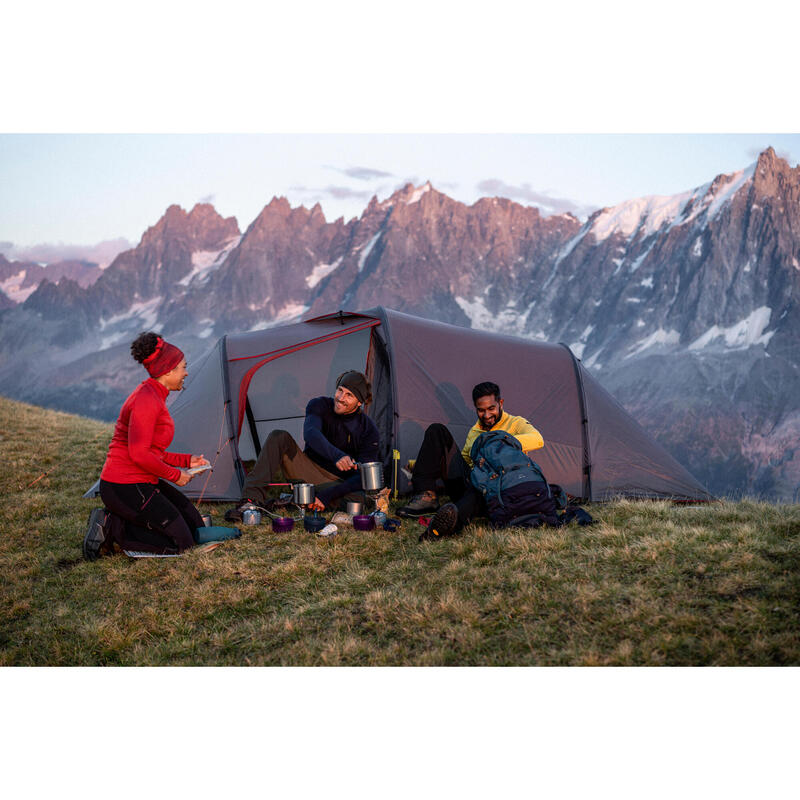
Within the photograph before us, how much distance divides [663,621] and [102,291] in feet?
725

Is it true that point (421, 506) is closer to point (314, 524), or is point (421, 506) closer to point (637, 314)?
point (314, 524)

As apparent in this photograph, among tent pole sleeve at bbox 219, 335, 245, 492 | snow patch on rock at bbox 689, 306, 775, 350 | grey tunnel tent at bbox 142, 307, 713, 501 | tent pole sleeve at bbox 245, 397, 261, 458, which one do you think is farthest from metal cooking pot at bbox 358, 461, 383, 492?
snow patch on rock at bbox 689, 306, 775, 350

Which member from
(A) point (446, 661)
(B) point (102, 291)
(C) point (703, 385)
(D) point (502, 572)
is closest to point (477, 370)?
(D) point (502, 572)

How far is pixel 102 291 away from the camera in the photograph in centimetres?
19988

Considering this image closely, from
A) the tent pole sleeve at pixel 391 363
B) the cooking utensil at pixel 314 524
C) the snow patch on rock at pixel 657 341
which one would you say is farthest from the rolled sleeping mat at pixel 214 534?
the snow patch on rock at pixel 657 341

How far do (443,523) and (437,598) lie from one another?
1.32 metres

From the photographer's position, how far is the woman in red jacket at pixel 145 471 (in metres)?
5.27

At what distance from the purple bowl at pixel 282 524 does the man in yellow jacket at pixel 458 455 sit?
112 cm

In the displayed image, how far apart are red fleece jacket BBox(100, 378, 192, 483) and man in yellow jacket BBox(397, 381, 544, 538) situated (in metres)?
2.34

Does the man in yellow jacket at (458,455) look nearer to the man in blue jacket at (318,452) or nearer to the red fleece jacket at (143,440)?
the man in blue jacket at (318,452)

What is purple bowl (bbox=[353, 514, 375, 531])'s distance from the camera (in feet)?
→ 20.2

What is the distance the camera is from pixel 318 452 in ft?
22.3

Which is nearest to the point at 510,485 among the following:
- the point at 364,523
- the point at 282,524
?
the point at 364,523
